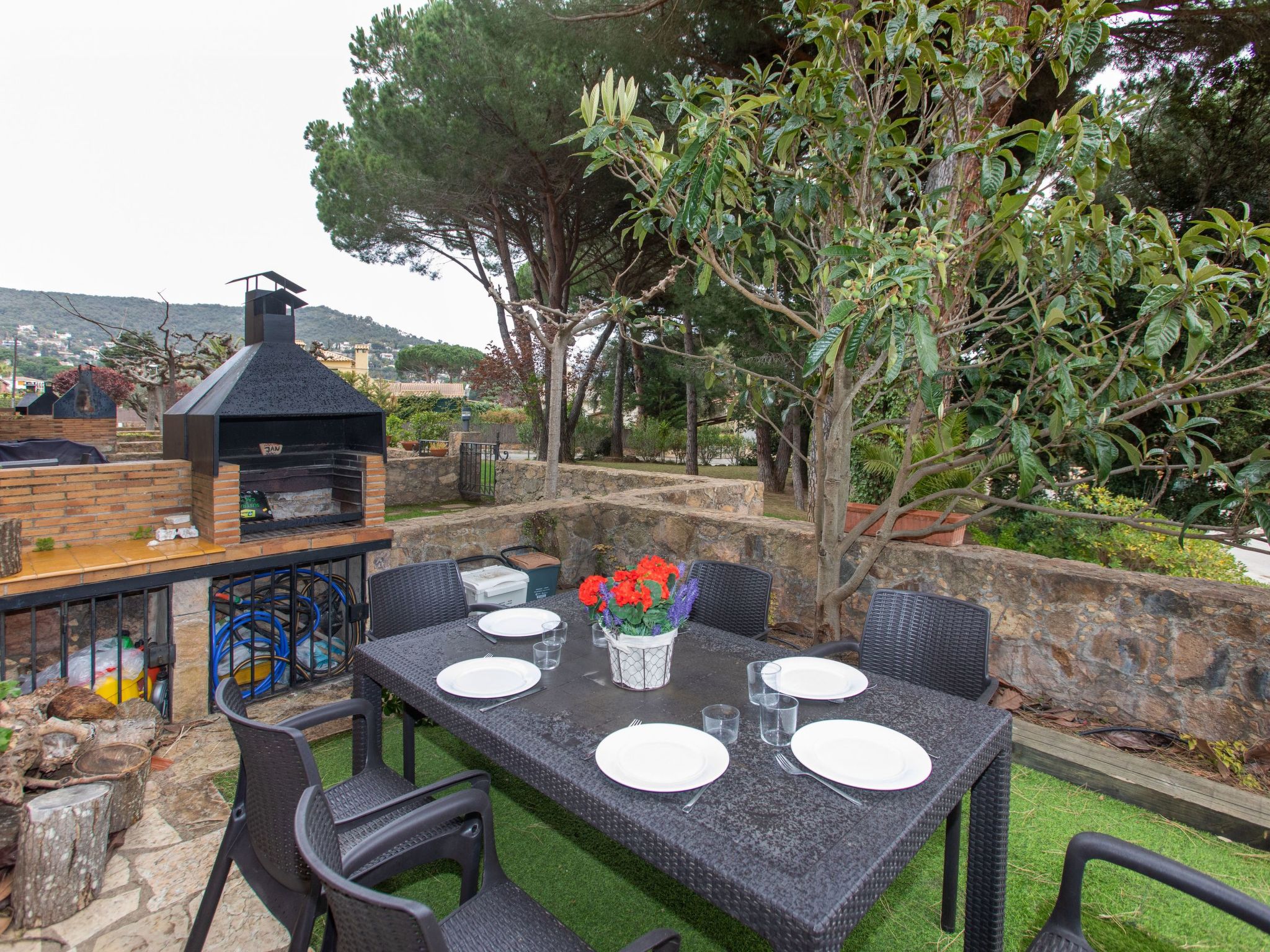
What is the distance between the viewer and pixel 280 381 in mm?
3129

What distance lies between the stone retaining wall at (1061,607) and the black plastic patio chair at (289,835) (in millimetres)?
2090

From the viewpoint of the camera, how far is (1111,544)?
159 inches

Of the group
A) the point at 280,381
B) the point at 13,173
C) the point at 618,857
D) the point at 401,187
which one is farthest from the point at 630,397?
the point at 618,857

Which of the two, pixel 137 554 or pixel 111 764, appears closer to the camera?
pixel 111 764

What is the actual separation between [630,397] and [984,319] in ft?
50.3

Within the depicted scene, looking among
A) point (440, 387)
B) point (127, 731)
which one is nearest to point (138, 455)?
point (127, 731)

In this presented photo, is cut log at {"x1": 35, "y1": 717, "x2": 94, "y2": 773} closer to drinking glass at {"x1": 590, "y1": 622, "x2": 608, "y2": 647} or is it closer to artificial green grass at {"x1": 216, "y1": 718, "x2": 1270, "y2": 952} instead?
artificial green grass at {"x1": 216, "y1": 718, "x2": 1270, "y2": 952}

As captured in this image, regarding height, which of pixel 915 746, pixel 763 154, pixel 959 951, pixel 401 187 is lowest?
pixel 959 951

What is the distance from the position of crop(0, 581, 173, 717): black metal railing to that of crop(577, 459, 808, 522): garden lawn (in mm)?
5707

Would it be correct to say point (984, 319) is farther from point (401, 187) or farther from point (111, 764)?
point (401, 187)

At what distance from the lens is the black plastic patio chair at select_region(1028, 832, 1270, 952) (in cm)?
105

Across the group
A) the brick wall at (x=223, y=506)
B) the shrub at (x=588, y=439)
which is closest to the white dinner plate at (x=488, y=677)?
the brick wall at (x=223, y=506)

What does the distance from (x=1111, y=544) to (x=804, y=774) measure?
149 inches

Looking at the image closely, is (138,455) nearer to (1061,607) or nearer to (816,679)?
(816,679)
